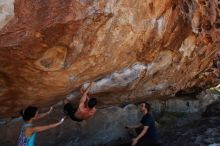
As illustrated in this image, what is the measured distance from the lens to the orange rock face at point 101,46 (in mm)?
5840

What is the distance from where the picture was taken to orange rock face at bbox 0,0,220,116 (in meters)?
5.84

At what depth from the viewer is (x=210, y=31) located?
9.02m

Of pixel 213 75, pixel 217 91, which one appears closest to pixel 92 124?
pixel 213 75

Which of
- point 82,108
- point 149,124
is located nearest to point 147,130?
point 149,124

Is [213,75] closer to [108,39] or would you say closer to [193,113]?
[193,113]

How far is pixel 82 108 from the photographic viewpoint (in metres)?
7.66

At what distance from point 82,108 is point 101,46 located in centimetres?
157

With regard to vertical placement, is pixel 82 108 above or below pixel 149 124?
above

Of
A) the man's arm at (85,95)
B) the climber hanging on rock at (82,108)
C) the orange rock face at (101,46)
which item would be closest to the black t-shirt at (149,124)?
the orange rock face at (101,46)

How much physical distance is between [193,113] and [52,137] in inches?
177

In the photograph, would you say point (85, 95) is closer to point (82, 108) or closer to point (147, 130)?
point (82, 108)

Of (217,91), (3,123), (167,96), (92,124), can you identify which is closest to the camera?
(3,123)

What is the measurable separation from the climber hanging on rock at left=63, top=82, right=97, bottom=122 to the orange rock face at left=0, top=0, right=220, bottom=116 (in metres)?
0.20

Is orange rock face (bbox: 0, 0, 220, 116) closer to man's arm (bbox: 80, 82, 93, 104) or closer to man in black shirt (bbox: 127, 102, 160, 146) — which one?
man's arm (bbox: 80, 82, 93, 104)
